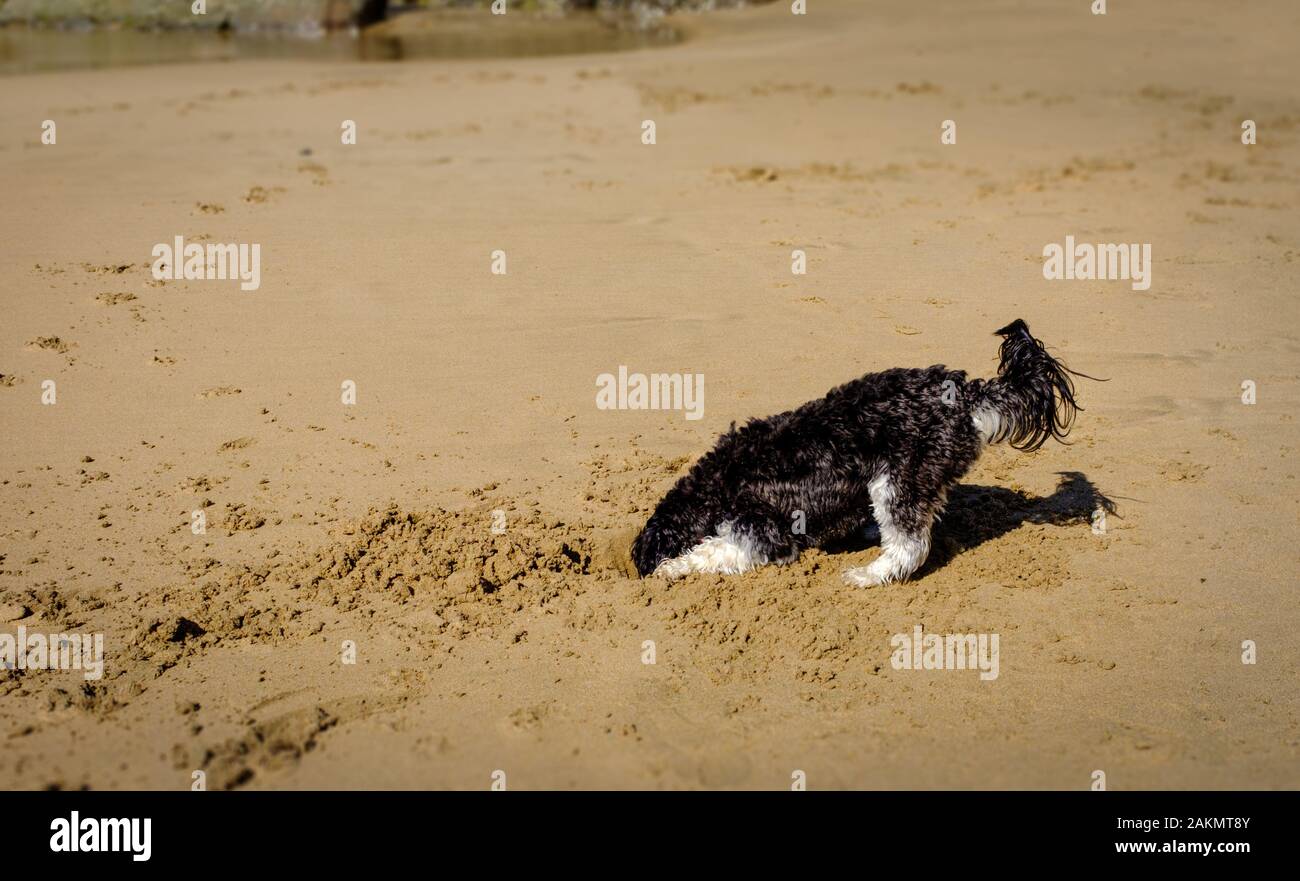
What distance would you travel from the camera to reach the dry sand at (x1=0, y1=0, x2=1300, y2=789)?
5324 mm

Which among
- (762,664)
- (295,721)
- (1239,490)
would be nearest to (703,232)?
(1239,490)

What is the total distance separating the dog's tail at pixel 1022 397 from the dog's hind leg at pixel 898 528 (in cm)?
51

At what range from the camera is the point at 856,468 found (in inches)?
241

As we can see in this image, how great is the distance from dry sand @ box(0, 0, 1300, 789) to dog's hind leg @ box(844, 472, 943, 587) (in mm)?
187

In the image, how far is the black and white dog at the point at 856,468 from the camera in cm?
611

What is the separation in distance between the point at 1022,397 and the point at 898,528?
98 cm
